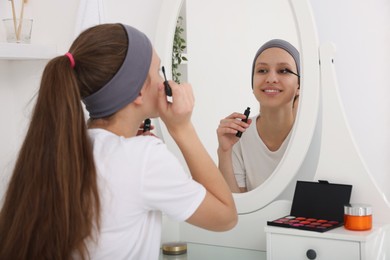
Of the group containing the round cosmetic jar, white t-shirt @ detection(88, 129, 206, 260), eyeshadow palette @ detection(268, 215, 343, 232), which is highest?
white t-shirt @ detection(88, 129, 206, 260)

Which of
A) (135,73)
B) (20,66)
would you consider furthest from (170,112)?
(20,66)

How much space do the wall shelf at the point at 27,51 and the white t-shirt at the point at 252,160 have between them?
78 centimetres

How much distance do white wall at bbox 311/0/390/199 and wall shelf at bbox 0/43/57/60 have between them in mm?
941

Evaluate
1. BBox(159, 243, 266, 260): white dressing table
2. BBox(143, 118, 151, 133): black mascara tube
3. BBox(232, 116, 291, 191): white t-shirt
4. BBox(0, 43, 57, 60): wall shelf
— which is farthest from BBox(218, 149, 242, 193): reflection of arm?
BBox(0, 43, 57, 60): wall shelf

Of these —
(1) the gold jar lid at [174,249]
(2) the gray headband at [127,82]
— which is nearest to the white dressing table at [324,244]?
(1) the gold jar lid at [174,249]

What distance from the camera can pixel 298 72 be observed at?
1.52 m

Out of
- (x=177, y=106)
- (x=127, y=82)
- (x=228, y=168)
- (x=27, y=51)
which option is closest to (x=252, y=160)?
(x=228, y=168)

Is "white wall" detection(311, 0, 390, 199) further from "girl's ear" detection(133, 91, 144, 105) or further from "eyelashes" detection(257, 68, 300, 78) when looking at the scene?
"girl's ear" detection(133, 91, 144, 105)

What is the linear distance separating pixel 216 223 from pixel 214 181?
0.08 m

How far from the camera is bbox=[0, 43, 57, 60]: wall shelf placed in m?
1.89

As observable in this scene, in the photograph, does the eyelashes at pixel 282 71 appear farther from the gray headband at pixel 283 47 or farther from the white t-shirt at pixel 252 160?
the white t-shirt at pixel 252 160

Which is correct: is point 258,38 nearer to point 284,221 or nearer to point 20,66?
point 284,221

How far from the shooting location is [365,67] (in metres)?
1.52

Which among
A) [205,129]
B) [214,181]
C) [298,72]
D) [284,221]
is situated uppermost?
[298,72]
